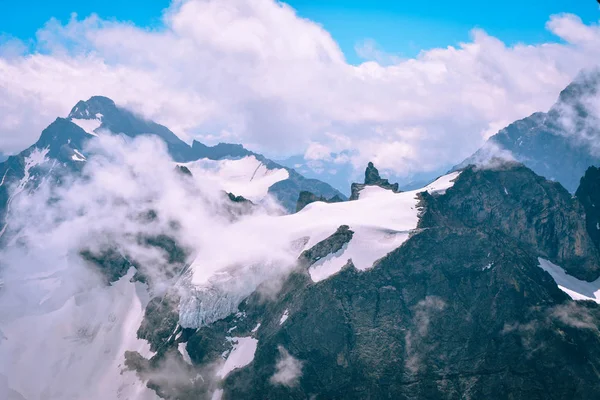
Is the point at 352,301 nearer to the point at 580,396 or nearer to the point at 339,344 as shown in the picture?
the point at 339,344

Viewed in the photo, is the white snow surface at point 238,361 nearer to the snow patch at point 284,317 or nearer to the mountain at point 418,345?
the mountain at point 418,345

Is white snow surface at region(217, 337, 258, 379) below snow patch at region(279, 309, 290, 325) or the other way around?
below

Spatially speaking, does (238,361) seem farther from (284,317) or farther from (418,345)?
(418,345)

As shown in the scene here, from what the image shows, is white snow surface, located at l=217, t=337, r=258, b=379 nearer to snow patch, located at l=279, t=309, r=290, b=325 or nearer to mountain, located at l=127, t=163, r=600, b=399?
mountain, located at l=127, t=163, r=600, b=399

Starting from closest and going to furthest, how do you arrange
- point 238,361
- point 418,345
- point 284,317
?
point 418,345
point 238,361
point 284,317

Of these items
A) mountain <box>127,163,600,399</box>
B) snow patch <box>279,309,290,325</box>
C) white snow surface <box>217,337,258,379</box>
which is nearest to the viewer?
mountain <box>127,163,600,399</box>

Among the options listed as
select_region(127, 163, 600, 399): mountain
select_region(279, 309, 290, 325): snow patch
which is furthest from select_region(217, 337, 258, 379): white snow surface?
select_region(279, 309, 290, 325): snow patch

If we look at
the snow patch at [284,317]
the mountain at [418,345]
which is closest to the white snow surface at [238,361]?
the mountain at [418,345]

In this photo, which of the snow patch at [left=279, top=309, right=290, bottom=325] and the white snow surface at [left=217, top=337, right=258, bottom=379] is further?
the snow patch at [left=279, top=309, right=290, bottom=325]

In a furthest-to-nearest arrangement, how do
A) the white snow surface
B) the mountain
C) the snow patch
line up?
1. the snow patch
2. the white snow surface
3. the mountain

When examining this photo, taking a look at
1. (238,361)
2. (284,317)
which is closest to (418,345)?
(284,317)

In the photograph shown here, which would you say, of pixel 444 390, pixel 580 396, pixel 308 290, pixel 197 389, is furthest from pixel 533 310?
pixel 197 389
